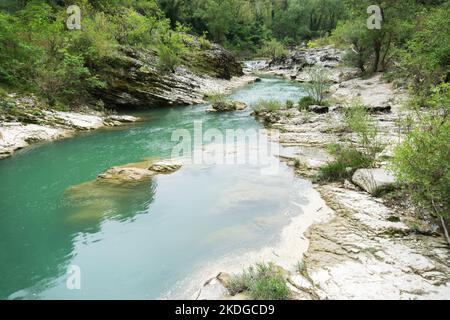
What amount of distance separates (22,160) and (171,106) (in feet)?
46.9

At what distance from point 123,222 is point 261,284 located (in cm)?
466

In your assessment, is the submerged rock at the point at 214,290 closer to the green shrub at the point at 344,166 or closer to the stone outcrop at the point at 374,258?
the stone outcrop at the point at 374,258

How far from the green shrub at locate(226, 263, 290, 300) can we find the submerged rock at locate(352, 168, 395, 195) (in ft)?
14.2

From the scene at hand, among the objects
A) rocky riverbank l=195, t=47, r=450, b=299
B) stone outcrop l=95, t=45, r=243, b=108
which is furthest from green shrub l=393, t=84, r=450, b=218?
stone outcrop l=95, t=45, r=243, b=108

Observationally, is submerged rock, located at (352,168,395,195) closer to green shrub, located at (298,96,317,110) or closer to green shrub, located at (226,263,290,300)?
green shrub, located at (226,263,290,300)

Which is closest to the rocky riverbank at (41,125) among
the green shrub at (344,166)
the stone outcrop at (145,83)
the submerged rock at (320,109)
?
the stone outcrop at (145,83)

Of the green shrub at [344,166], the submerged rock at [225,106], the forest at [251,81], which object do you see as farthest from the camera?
the submerged rock at [225,106]

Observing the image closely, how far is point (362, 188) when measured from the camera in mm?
9211

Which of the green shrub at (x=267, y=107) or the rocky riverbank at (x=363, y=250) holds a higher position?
the green shrub at (x=267, y=107)

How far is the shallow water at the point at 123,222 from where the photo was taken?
21.1 ft

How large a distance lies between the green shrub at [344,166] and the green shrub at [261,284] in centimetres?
516

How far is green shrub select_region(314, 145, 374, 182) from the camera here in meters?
10.1

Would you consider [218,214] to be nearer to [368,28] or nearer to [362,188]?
[362,188]
